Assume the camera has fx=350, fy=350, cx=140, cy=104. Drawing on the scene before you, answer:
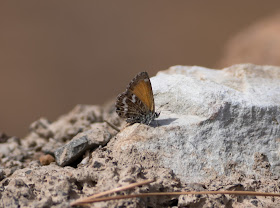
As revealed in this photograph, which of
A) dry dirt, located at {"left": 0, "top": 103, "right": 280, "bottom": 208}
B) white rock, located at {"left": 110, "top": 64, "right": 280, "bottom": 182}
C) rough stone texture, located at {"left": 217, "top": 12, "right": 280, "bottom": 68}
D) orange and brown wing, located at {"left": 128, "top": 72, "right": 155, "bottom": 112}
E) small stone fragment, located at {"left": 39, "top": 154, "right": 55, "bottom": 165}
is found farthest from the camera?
rough stone texture, located at {"left": 217, "top": 12, "right": 280, "bottom": 68}

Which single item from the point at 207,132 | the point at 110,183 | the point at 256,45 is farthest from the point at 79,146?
the point at 256,45

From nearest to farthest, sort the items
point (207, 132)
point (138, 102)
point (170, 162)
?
point (170, 162) → point (207, 132) → point (138, 102)

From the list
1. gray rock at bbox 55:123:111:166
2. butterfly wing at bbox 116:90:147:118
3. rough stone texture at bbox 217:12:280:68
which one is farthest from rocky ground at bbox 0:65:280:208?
rough stone texture at bbox 217:12:280:68

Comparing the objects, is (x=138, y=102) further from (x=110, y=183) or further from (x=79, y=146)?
(x=110, y=183)

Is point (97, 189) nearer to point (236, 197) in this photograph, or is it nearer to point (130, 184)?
point (130, 184)

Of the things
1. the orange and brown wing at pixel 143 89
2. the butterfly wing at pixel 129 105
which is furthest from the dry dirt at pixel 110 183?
the orange and brown wing at pixel 143 89

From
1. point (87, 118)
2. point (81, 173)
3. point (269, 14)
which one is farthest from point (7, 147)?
point (269, 14)

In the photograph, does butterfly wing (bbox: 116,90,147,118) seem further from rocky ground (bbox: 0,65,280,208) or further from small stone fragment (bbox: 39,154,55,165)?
small stone fragment (bbox: 39,154,55,165)
